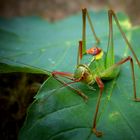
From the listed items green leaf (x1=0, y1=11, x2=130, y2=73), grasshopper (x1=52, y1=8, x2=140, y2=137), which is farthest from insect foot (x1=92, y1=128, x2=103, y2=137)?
green leaf (x1=0, y1=11, x2=130, y2=73)

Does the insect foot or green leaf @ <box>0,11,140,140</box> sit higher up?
green leaf @ <box>0,11,140,140</box>

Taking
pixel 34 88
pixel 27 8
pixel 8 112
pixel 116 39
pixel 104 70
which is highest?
pixel 27 8

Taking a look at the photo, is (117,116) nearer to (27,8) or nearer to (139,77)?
(139,77)

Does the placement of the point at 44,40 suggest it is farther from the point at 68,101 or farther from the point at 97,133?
the point at 97,133

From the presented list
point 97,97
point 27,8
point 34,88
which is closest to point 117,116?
point 97,97

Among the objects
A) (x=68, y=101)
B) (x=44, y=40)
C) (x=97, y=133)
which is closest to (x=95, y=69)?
(x=68, y=101)

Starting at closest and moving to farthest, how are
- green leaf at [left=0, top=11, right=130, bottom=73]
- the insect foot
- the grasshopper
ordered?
the insect foot, the grasshopper, green leaf at [left=0, top=11, right=130, bottom=73]

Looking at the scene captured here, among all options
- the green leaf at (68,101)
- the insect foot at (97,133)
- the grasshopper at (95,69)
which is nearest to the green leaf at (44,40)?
the green leaf at (68,101)

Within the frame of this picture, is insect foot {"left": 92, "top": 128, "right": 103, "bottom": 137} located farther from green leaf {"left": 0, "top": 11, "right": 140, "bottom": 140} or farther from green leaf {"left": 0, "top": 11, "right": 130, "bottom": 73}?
green leaf {"left": 0, "top": 11, "right": 130, "bottom": 73}

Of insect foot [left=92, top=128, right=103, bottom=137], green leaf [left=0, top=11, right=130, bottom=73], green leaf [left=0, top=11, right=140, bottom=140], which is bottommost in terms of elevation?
insect foot [left=92, top=128, right=103, bottom=137]

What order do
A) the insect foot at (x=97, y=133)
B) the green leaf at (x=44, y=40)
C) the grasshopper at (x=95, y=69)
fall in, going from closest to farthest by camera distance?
the insect foot at (x=97, y=133) → the grasshopper at (x=95, y=69) → the green leaf at (x=44, y=40)

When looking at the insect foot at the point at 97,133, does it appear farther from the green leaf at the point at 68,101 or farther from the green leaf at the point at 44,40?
the green leaf at the point at 44,40
